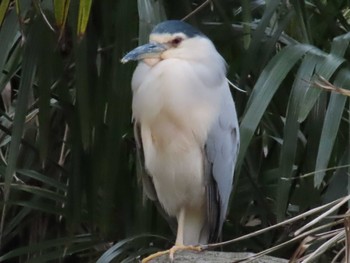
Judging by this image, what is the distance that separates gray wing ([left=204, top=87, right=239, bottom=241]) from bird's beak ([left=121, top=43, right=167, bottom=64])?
172 millimetres

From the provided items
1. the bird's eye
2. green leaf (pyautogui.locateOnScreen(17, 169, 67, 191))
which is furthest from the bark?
green leaf (pyautogui.locateOnScreen(17, 169, 67, 191))

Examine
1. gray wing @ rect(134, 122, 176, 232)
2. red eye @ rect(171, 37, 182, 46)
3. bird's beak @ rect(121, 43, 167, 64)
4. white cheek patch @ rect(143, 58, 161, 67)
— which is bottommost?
gray wing @ rect(134, 122, 176, 232)

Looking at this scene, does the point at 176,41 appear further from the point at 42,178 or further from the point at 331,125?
the point at 42,178

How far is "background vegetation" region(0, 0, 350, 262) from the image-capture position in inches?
75.4

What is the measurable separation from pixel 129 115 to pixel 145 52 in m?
0.31

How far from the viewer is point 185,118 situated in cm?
187

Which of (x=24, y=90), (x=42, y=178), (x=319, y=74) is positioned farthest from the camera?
(x=42, y=178)

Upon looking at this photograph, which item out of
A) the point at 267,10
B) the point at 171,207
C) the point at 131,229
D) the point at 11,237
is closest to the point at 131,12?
the point at 267,10

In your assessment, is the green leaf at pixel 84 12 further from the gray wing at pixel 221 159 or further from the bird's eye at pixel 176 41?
the gray wing at pixel 221 159

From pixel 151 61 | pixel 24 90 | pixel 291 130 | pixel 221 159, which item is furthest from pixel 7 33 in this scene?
pixel 291 130

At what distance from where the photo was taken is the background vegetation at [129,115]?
1.92m

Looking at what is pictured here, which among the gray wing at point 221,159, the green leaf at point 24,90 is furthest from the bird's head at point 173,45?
the green leaf at point 24,90

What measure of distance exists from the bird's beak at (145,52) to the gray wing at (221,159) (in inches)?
6.8

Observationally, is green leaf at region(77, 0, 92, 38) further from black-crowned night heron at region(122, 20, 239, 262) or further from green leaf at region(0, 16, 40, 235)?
green leaf at region(0, 16, 40, 235)
